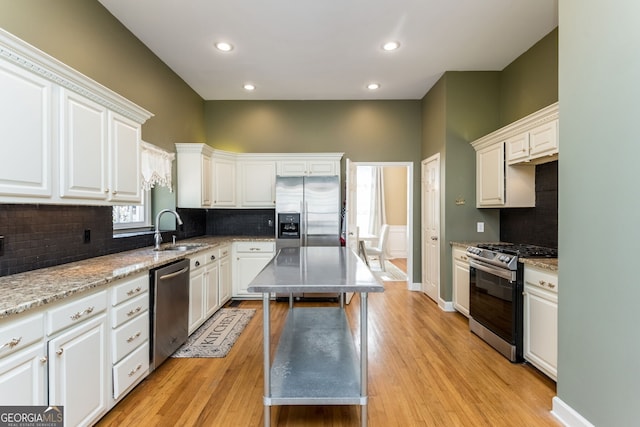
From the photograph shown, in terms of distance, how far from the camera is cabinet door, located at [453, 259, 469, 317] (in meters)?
3.60

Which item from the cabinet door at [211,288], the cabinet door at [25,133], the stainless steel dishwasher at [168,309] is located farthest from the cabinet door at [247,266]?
the cabinet door at [25,133]

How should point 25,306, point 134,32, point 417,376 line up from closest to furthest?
point 25,306, point 417,376, point 134,32

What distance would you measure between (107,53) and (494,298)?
13.8ft

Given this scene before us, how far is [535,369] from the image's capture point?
2.57 metres

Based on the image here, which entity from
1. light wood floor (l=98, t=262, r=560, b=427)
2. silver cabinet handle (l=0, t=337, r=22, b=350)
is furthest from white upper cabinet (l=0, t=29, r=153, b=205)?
light wood floor (l=98, t=262, r=560, b=427)

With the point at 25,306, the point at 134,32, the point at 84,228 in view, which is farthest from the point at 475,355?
the point at 134,32

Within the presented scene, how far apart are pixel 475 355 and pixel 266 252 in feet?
9.34

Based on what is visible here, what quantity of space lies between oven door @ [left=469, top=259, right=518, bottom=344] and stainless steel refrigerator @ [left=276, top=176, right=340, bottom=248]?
6.14ft

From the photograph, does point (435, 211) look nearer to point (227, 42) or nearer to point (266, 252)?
point (266, 252)

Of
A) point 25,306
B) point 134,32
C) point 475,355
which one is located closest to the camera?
point 25,306

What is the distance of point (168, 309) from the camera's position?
261cm

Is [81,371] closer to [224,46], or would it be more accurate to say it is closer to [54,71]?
[54,71]

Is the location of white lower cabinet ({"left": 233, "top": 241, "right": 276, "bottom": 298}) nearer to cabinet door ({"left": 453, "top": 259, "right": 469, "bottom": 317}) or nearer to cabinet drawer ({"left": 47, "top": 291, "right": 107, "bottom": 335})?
cabinet door ({"left": 453, "top": 259, "right": 469, "bottom": 317})

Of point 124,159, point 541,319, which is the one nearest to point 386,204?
point 541,319
